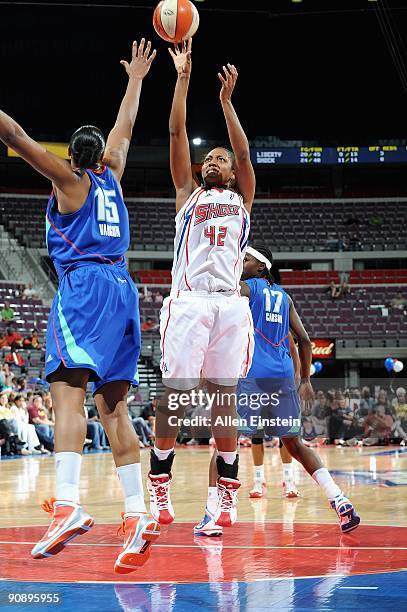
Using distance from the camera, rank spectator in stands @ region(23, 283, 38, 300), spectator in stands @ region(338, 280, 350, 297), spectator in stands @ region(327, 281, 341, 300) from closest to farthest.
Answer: spectator in stands @ region(23, 283, 38, 300) < spectator in stands @ region(327, 281, 341, 300) < spectator in stands @ region(338, 280, 350, 297)

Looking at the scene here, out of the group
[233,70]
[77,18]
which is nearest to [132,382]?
[233,70]

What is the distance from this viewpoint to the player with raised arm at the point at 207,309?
483cm

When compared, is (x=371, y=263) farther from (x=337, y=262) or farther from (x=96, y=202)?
(x=96, y=202)

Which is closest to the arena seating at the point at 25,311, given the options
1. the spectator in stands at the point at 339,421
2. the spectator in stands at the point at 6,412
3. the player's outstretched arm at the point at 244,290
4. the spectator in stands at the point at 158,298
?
the spectator in stands at the point at 158,298

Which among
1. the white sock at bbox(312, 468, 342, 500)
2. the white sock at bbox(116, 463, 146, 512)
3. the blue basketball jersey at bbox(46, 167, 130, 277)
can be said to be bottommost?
the white sock at bbox(312, 468, 342, 500)

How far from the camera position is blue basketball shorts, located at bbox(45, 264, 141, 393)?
3.81m

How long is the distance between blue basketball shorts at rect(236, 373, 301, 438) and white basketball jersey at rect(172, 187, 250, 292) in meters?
1.98

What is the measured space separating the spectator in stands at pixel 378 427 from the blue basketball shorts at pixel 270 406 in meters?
13.3

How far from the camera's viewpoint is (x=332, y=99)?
3475cm

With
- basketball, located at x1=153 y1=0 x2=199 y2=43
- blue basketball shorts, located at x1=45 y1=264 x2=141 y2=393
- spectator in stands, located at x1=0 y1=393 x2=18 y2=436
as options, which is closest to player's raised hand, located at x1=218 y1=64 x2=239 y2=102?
basketball, located at x1=153 y1=0 x2=199 y2=43

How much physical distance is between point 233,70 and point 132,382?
2.20 m

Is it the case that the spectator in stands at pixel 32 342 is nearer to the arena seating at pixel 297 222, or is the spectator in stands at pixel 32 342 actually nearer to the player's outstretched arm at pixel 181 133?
the arena seating at pixel 297 222

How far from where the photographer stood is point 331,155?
34.5m

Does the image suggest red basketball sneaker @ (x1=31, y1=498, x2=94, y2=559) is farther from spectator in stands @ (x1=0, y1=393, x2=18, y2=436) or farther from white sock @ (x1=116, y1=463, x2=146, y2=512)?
spectator in stands @ (x1=0, y1=393, x2=18, y2=436)
